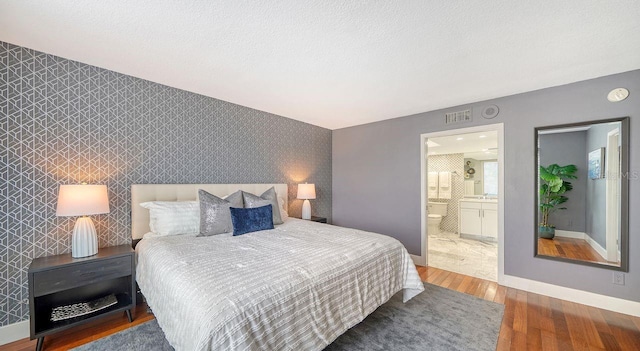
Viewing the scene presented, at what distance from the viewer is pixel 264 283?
1.40 metres

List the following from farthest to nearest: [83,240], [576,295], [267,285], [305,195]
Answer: [305,195]
[576,295]
[83,240]
[267,285]

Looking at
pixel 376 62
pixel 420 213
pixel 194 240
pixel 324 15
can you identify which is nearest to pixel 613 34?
pixel 376 62

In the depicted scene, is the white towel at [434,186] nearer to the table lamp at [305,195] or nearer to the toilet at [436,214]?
the toilet at [436,214]

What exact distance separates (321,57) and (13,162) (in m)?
2.75

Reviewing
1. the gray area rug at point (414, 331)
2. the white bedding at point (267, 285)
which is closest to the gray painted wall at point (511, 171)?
the gray area rug at point (414, 331)

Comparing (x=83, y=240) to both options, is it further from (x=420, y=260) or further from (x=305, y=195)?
(x=420, y=260)

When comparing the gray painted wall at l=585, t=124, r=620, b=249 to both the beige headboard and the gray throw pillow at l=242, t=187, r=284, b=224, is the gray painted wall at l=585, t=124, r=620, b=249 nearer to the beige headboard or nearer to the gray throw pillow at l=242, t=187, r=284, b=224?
the gray throw pillow at l=242, t=187, r=284, b=224

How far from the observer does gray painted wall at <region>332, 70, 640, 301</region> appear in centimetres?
248

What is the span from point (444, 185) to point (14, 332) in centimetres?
761

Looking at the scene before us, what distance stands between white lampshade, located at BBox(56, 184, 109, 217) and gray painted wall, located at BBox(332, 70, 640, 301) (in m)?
3.67

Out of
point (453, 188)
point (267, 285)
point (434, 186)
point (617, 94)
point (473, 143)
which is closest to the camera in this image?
point (267, 285)

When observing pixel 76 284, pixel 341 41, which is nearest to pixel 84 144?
pixel 76 284

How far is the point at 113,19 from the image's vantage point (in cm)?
169

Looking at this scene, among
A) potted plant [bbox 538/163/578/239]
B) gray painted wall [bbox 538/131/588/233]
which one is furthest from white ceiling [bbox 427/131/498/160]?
potted plant [bbox 538/163/578/239]
